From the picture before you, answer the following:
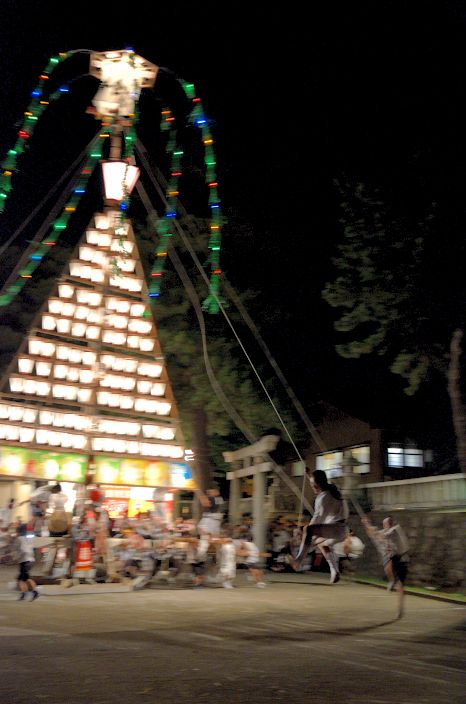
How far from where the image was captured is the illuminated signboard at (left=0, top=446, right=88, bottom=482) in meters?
16.9

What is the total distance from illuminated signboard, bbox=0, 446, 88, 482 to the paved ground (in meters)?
4.85

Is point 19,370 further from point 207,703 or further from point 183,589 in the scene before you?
point 207,703

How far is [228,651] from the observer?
7.30 meters

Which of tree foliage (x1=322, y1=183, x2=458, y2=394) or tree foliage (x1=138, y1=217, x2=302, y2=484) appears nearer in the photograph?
tree foliage (x1=322, y1=183, x2=458, y2=394)

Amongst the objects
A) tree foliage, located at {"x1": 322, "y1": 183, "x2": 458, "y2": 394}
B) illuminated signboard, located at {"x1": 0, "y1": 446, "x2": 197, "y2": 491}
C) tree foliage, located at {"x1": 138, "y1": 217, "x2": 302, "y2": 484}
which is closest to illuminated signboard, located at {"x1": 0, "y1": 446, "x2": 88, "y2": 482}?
A: illuminated signboard, located at {"x1": 0, "y1": 446, "x2": 197, "y2": 491}

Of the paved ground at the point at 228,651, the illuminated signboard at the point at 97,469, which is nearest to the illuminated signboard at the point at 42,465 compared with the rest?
the illuminated signboard at the point at 97,469

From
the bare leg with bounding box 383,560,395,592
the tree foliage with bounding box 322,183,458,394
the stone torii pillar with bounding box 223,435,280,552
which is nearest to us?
the bare leg with bounding box 383,560,395,592

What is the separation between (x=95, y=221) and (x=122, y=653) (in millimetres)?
12621

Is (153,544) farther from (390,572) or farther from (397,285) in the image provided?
(397,285)

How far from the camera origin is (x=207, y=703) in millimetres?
5184

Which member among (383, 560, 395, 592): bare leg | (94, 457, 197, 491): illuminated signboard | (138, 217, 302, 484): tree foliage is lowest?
(383, 560, 395, 592): bare leg

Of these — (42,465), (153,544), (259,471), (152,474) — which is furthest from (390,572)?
(42,465)

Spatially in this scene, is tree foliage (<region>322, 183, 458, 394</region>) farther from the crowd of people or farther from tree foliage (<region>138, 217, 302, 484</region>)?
tree foliage (<region>138, 217, 302, 484</region>)

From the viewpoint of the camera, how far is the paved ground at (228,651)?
18.3 feet
